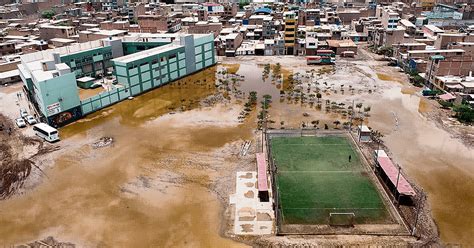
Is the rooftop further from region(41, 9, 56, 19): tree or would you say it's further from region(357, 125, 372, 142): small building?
region(41, 9, 56, 19): tree

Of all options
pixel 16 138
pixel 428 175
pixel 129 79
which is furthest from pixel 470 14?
pixel 16 138

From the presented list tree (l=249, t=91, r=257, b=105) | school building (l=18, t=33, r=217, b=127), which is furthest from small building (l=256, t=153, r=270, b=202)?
school building (l=18, t=33, r=217, b=127)

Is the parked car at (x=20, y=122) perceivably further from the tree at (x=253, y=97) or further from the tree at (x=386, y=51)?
the tree at (x=386, y=51)

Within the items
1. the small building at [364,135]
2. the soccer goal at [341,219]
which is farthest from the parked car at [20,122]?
the small building at [364,135]

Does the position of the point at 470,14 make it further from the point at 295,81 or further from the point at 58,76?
the point at 58,76

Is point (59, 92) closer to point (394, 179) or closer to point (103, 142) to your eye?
point (103, 142)

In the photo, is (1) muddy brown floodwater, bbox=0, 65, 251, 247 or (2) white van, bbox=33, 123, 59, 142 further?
(2) white van, bbox=33, 123, 59, 142
